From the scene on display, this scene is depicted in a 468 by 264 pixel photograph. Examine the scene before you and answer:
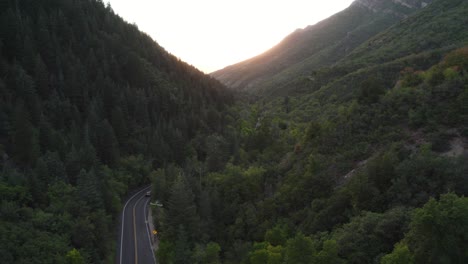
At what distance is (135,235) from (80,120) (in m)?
25.4

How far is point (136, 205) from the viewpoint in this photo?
5206 cm

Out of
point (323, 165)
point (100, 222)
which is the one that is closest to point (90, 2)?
point (100, 222)

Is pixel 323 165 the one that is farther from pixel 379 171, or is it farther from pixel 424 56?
pixel 424 56

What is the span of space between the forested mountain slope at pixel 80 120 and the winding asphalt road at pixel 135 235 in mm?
1830

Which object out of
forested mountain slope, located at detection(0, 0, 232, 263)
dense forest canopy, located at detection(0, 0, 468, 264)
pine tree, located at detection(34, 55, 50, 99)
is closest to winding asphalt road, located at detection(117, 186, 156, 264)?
dense forest canopy, located at detection(0, 0, 468, 264)

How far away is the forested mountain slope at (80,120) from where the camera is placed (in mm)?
32750

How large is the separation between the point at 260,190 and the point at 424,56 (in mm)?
44328

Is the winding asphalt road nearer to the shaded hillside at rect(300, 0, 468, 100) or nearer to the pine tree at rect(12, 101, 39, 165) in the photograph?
the pine tree at rect(12, 101, 39, 165)

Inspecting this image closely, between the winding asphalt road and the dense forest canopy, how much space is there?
164cm

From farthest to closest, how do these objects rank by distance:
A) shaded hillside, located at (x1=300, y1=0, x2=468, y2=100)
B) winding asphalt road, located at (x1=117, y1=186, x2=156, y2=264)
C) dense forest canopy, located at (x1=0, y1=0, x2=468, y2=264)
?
shaded hillside, located at (x1=300, y1=0, x2=468, y2=100) → winding asphalt road, located at (x1=117, y1=186, x2=156, y2=264) → dense forest canopy, located at (x1=0, y1=0, x2=468, y2=264)

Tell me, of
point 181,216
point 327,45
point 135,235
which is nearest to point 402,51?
point 181,216

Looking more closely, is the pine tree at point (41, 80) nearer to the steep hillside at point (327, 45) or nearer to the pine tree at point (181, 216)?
the pine tree at point (181, 216)

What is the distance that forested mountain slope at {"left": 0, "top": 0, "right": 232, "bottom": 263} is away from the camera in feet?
107

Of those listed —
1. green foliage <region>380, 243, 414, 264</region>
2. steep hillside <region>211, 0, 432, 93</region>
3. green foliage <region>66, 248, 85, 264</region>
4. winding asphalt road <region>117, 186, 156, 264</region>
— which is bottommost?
steep hillside <region>211, 0, 432, 93</region>
